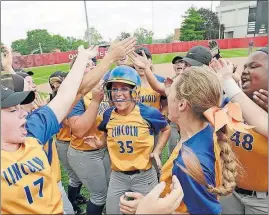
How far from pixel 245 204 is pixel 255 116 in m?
0.85

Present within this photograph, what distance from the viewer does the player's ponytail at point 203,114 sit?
1.60 meters

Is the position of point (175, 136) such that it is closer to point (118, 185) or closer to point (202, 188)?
point (118, 185)

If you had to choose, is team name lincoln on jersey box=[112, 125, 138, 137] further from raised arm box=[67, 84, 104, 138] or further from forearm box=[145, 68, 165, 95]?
forearm box=[145, 68, 165, 95]

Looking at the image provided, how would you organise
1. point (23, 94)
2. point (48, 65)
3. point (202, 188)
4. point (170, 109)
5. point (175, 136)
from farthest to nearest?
point (48, 65), point (175, 136), point (170, 109), point (23, 94), point (202, 188)

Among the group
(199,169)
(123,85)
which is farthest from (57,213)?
(123,85)

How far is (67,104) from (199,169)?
1.05 meters

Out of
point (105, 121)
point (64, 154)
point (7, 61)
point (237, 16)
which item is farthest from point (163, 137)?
point (237, 16)

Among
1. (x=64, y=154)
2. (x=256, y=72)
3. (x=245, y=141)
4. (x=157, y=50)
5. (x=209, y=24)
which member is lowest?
Result: (x=157, y=50)

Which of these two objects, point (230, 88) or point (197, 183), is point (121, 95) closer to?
point (230, 88)

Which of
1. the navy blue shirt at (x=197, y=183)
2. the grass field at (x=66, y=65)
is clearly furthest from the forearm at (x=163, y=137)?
the grass field at (x=66, y=65)

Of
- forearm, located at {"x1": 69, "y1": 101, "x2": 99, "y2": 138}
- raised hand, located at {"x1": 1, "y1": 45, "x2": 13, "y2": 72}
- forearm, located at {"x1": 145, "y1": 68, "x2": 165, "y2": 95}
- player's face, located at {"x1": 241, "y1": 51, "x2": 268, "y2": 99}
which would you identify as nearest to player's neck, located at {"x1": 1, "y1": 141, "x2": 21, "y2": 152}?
forearm, located at {"x1": 69, "y1": 101, "x2": 99, "y2": 138}

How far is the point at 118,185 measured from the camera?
9.68 feet

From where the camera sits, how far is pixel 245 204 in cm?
230

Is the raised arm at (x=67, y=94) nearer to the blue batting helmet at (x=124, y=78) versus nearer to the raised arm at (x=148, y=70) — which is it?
the blue batting helmet at (x=124, y=78)
